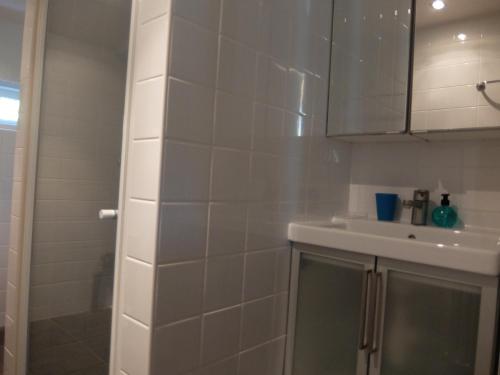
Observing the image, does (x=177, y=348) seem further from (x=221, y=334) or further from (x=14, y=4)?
(x=14, y=4)

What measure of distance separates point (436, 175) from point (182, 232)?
107 centimetres

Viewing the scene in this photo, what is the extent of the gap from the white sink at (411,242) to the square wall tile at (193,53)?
23.3 inches

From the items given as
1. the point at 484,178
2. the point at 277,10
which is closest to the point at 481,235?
the point at 484,178

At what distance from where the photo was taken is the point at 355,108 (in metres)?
1.40

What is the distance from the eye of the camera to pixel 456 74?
1.30 meters

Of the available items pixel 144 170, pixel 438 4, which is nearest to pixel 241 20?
pixel 144 170

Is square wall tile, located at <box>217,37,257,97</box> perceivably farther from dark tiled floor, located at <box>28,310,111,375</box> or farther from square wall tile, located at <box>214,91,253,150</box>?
dark tiled floor, located at <box>28,310,111,375</box>

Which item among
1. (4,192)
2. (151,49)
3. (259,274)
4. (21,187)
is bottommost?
(259,274)

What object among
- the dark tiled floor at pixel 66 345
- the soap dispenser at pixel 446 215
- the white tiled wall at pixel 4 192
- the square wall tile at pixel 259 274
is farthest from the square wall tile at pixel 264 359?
the white tiled wall at pixel 4 192

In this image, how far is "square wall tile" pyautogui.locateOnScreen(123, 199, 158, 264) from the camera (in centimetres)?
80

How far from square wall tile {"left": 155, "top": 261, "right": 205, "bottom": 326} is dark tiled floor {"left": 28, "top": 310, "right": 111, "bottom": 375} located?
494 mm

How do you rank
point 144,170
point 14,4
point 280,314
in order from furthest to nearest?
point 14,4 < point 280,314 < point 144,170

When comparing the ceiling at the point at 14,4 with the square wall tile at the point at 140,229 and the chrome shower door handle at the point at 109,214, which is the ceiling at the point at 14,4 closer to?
the chrome shower door handle at the point at 109,214

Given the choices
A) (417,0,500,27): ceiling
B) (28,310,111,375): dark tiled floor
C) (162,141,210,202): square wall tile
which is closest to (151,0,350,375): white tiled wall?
(162,141,210,202): square wall tile
